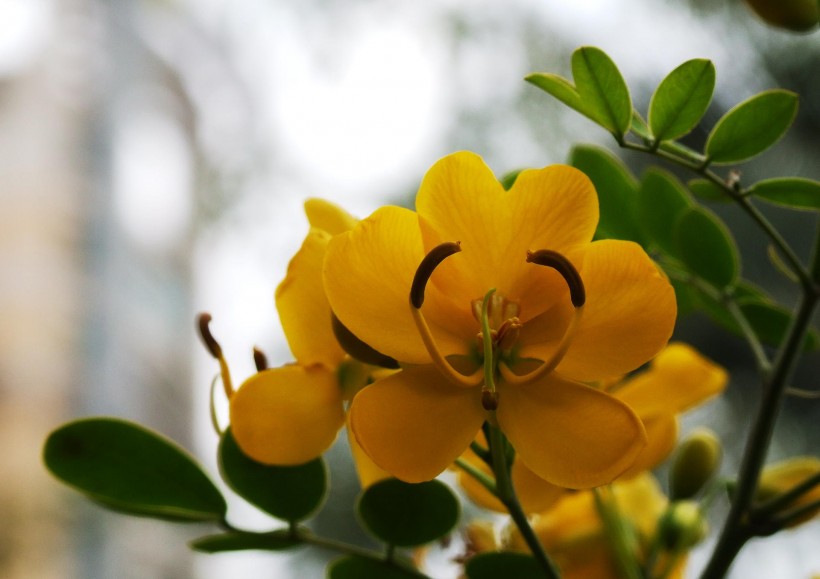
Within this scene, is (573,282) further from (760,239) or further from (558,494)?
(760,239)

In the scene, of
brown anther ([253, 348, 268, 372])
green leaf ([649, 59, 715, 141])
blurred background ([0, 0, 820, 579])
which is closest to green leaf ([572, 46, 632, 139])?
green leaf ([649, 59, 715, 141])

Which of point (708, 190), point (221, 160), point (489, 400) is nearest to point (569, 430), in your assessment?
point (489, 400)

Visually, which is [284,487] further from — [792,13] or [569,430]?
[792,13]

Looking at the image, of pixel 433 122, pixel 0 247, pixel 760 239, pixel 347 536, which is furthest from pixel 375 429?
pixel 0 247

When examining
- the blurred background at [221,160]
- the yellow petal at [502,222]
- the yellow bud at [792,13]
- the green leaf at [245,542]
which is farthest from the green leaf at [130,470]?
the blurred background at [221,160]

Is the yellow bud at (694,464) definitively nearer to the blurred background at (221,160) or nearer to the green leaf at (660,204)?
the green leaf at (660,204)

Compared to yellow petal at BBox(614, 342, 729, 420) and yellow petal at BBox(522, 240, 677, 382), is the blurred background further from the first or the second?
yellow petal at BBox(522, 240, 677, 382)
